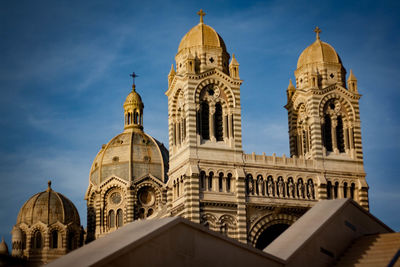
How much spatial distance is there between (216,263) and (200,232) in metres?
1.16

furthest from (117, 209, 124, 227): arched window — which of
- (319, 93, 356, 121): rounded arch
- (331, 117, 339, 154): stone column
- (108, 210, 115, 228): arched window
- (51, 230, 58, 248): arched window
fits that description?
(319, 93, 356, 121): rounded arch

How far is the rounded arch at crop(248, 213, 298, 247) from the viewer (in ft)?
143

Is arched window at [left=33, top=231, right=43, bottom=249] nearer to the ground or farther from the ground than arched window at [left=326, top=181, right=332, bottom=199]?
nearer to the ground

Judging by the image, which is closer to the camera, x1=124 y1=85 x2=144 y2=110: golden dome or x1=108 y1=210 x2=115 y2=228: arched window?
x1=108 y1=210 x2=115 y2=228: arched window

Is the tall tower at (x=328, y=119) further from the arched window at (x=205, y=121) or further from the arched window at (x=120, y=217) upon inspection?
the arched window at (x=120, y=217)

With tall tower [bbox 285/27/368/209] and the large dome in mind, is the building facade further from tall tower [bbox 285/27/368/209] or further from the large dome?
the large dome

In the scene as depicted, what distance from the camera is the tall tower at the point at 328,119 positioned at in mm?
47219

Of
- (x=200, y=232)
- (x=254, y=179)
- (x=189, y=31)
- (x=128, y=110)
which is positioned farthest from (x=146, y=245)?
(x=128, y=110)

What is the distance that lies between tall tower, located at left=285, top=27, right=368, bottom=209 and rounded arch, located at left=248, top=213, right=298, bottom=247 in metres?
3.39

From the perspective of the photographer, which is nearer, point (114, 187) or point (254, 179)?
point (254, 179)

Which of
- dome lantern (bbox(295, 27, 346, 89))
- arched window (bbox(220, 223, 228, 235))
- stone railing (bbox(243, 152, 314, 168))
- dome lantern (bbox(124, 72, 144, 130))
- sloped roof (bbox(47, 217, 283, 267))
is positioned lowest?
sloped roof (bbox(47, 217, 283, 267))

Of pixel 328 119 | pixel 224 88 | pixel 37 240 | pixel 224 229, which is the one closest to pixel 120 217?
pixel 37 240

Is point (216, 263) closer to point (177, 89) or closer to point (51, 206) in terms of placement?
point (177, 89)

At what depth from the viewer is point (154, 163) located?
234 feet
